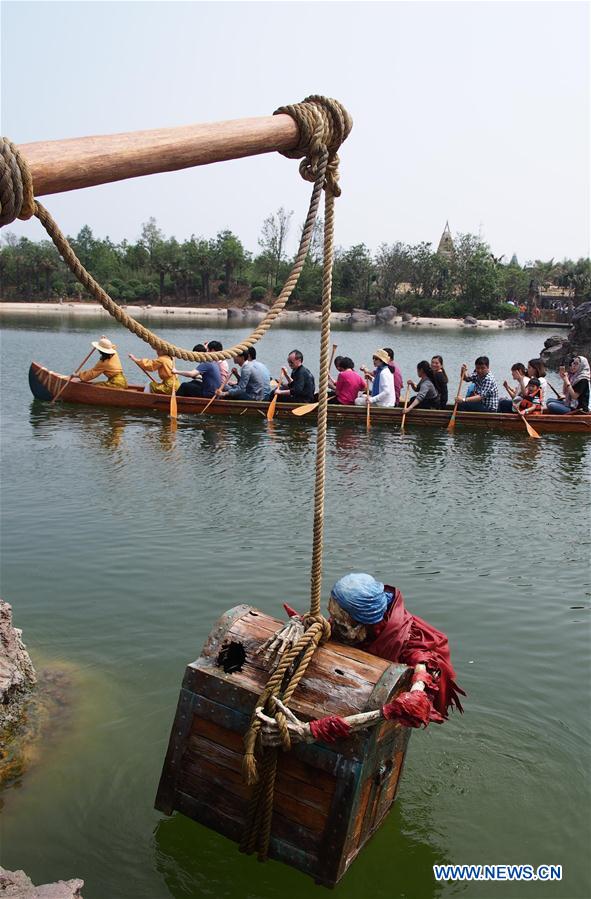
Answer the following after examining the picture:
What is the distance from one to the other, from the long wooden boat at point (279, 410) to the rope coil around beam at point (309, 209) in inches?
458

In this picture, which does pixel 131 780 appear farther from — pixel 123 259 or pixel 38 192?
pixel 123 259

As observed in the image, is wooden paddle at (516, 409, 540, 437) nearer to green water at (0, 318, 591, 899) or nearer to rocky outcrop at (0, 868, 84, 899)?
green water at (0, 318, 591, 899)

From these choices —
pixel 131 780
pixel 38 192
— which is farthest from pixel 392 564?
pixel 38 192

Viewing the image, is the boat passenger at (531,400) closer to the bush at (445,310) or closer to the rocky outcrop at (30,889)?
the rocky outcrop at (30,889)

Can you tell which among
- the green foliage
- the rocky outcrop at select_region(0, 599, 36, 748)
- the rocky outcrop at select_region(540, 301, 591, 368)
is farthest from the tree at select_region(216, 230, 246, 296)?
the rocky outcrop at select_region(0, 599, 36, 748)

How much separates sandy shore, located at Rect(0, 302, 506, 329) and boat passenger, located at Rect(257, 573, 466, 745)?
181 ft

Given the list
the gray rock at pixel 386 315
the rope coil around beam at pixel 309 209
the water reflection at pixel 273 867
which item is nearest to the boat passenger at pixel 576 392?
the water reflection at pixel 273 867

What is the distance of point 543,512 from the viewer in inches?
374

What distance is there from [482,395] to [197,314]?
5355cm

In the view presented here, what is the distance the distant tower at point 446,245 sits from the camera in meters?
71.6

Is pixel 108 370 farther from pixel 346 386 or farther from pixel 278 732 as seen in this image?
pixel 278 732

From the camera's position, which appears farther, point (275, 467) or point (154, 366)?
point (154, 366)

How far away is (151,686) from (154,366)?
1090 centimetres

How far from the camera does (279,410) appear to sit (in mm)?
15148
